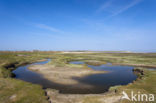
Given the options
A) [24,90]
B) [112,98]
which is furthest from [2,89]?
[112,98]

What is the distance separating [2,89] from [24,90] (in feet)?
14.2

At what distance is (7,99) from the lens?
49.6ft

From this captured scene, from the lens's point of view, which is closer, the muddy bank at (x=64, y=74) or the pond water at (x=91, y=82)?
the pond water at (x=91, y=82)

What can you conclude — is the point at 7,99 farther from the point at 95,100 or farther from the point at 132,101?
the point at 132,101

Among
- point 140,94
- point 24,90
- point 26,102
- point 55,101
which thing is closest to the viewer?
point 26,102

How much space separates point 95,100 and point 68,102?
15.5 ft

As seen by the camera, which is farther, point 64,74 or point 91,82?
point 64,74

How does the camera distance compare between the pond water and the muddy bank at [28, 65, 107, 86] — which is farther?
the muddy bank at [28, 65, 107, 86]

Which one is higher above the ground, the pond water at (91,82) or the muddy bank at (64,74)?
the muddy bank at (64,74)

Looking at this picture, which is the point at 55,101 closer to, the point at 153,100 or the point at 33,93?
the point at 33,93

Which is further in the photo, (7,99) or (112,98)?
(112,98)

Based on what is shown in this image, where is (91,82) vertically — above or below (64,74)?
below

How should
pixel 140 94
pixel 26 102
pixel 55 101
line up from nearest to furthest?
pixel 26 102 < pixel 55 101 < pixel 140 94

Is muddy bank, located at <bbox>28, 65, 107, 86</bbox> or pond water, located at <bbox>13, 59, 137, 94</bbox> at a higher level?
muddy bank, located at <bbox>28, 65, 107, 86</bbox>
